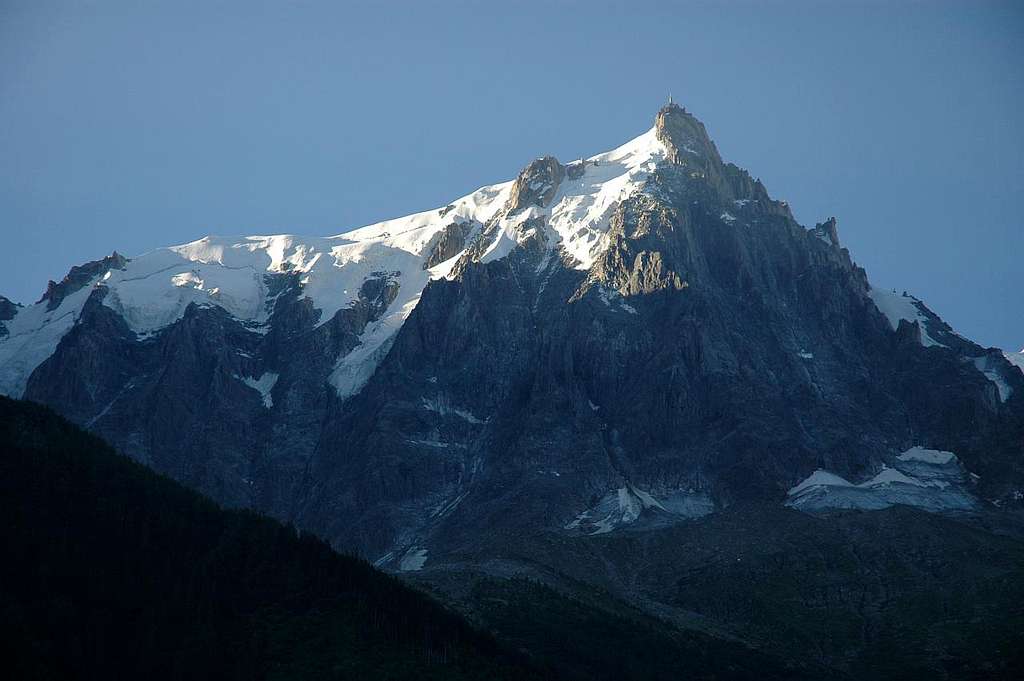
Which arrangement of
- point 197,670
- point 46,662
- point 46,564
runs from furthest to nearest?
point 46,564 < point 197,670 < point 46,662

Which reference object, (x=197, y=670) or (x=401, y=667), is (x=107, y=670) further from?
(x=401, y=667)

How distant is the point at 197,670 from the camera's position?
188 metres

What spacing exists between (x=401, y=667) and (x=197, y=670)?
26617mm

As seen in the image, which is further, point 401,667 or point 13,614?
point 401,667

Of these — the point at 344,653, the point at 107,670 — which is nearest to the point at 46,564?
the point at 107,670

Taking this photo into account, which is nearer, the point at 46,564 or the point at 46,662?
the point at 46,662

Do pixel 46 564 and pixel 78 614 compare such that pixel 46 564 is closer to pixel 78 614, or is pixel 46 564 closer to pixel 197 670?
pixel 78 614

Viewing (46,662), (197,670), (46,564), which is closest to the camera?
(46,662)

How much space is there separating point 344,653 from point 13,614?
42.6 meters

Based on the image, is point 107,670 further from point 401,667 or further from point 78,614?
point 401,667

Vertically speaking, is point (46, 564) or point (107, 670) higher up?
point (46, 564)

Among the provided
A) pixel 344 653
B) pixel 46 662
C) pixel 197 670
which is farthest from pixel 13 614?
pixel 344 653

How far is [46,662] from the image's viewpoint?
172500mm

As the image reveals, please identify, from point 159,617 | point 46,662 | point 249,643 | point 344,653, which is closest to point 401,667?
point 344,653
